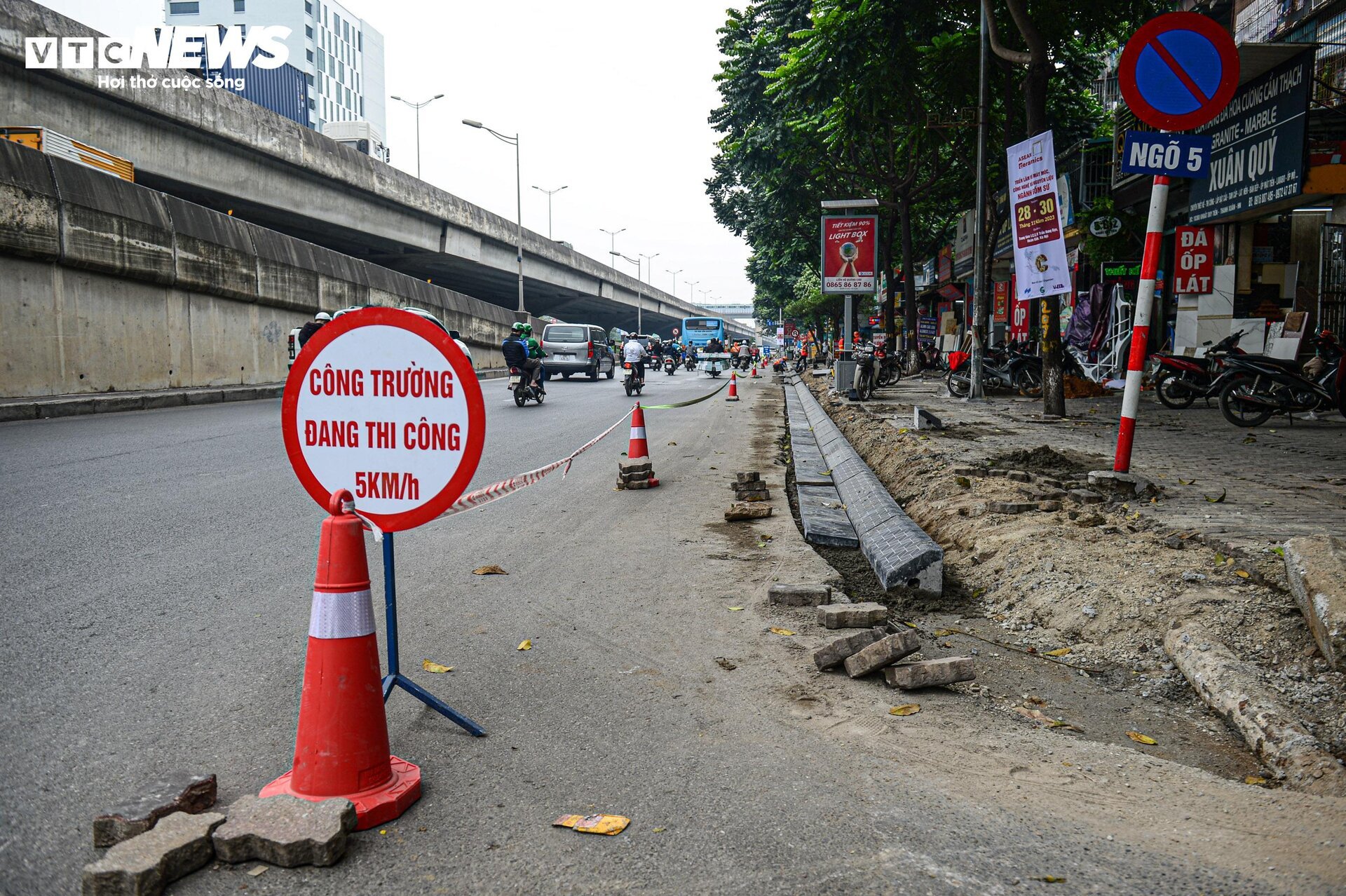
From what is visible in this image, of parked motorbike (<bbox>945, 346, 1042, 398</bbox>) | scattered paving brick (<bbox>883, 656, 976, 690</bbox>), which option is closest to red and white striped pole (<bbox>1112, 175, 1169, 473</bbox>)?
scattered paving brick (<bbox>883, 656, 976, 690</bbox>)

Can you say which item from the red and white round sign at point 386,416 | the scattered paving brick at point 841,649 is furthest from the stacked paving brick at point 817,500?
the red and white round sign at point 386,416

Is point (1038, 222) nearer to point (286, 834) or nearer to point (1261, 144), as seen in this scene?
point (1261, 144)

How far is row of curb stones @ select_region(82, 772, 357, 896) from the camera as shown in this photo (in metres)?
2.17

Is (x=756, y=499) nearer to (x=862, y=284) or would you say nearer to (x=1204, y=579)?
(x=1204, y=579)

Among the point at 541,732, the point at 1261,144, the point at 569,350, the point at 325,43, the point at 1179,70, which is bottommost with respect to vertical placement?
the point at 541,732

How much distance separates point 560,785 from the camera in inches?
110

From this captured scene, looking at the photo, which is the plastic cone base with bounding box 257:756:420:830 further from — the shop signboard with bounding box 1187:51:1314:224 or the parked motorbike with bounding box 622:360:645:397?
the parked motorbike with bounding box 622:360:645:397

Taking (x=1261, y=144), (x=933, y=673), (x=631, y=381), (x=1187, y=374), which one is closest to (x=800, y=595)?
(x=933, y=673)

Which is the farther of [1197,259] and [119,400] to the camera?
[1197,259]

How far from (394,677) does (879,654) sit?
5.90 feet

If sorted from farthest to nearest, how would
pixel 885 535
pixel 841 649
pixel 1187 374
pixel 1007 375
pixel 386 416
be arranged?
1. pixel 1007 375
2. pixel 1187 374
3. pixel 885 535
4. pixel 841 649
5. pixel 386 416

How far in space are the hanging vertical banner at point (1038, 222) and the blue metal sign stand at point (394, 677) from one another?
10.4 m

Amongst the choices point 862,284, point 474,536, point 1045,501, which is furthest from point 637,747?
point 862,284

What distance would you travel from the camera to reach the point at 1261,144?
14.0 meters
